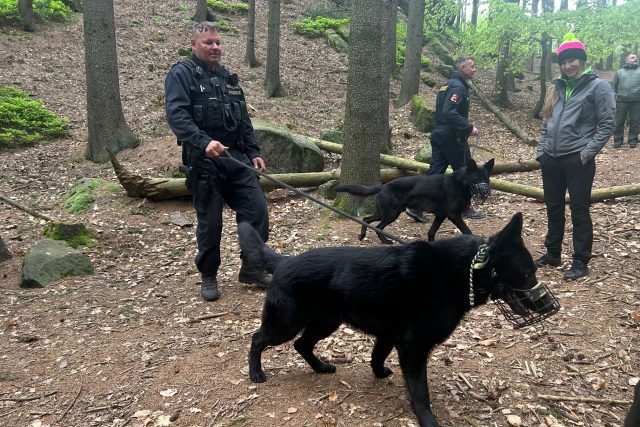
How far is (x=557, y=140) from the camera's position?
5.25 m

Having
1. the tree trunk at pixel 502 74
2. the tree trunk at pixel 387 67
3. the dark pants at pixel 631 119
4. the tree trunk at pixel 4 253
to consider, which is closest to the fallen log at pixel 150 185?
the tree trunk at pixel 4 253

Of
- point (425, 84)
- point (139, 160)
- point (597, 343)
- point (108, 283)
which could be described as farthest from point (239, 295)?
point (425, 84)

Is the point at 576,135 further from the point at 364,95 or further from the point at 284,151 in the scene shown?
the point at 284,151

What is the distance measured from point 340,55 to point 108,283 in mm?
16567

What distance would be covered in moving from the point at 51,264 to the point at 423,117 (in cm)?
1093

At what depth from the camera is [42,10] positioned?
17547 mm

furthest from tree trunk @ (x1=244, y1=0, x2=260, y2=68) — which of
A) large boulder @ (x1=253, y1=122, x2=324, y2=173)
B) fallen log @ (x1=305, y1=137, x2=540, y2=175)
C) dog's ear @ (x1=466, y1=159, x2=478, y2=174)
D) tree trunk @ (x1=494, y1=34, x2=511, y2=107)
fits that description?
dog's ear @ (x1=466, y1=159, x2=478, y2=174)

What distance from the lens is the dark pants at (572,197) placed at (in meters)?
5.18

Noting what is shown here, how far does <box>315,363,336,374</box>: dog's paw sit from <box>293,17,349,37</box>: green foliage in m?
20.1

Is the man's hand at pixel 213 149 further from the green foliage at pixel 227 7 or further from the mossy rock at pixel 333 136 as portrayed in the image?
the green foliage at pixel 227 7

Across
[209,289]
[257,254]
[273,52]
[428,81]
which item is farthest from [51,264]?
[428,81]

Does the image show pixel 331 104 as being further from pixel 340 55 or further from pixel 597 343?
pixel 597 343

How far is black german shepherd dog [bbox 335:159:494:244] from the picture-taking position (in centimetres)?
657

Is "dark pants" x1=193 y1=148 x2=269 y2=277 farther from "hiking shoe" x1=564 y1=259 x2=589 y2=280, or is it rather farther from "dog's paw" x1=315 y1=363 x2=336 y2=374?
"hiking shoe" x1=564 y1=259 x2=589 y2=280
